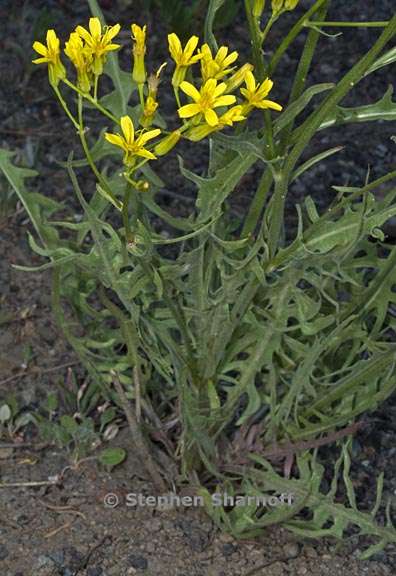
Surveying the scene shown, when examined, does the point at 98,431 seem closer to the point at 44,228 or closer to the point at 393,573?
the point at 44,228

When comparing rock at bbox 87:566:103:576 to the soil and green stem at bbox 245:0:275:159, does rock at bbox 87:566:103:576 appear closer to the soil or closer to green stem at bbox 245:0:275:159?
the soil

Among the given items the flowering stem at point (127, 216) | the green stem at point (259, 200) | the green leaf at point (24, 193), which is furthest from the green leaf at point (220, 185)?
the green leaf at point (24, 193)

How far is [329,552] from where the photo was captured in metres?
1.94

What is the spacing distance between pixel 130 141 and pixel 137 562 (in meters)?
0.85

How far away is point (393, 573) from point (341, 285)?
529 millimetres

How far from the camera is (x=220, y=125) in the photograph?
1361mm

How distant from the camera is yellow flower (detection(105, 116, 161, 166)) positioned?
1.36 metres

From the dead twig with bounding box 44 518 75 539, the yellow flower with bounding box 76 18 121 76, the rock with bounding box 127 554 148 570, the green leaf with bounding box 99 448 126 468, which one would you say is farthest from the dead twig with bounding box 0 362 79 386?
the yellow flower with bounding box 76 18 121 76

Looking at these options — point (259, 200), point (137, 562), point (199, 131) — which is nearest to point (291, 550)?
point (137, 562)

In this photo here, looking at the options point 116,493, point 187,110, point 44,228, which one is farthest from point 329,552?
point 187,110

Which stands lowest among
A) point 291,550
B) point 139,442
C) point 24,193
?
point 291,550

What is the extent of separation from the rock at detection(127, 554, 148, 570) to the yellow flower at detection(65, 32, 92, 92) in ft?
2.91

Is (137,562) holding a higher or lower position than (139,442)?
lower

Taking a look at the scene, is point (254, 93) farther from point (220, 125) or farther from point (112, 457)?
point (112, 457)
